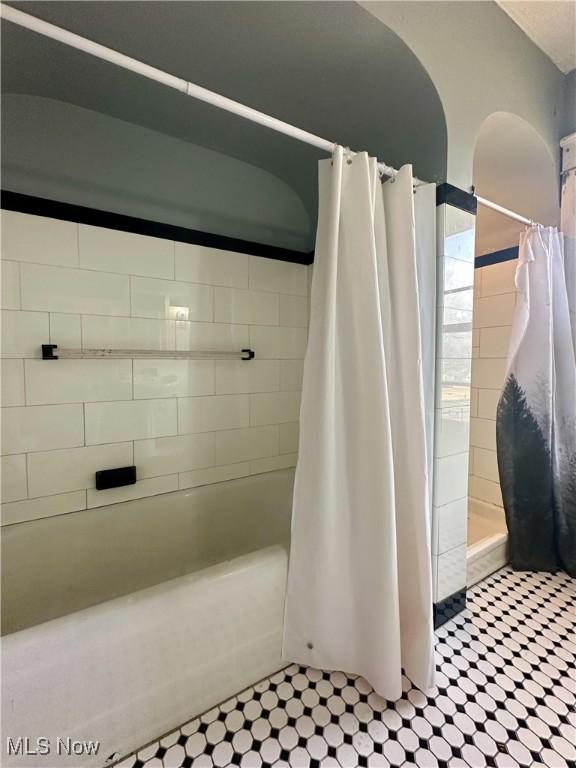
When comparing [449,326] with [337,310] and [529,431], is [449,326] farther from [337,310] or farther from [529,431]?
[529,431]

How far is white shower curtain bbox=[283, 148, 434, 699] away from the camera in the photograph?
1.05 metres

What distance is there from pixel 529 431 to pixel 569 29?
1.76 meters

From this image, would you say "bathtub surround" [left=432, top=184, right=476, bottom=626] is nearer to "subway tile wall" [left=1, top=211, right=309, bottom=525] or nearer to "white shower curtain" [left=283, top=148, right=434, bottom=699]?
"white shower curtain" [left=283, top=148, right=434, bottom=699]

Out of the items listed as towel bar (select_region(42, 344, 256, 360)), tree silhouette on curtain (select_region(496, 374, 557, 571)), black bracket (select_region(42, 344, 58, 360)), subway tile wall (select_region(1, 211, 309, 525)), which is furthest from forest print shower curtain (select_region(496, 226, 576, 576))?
black bracket (select_region(42, 344, 58, 360))

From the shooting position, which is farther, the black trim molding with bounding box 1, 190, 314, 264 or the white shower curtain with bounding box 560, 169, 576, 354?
the white shower curtain with bounding box 560, 169, 576, 354

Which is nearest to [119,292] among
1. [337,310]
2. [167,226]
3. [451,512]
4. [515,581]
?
[167,226]

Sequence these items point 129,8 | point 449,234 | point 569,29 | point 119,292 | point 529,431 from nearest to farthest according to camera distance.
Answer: point 129,8
point 449,234
point 569,29
point 119,292
point 529,431

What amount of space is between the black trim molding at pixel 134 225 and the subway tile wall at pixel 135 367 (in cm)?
3

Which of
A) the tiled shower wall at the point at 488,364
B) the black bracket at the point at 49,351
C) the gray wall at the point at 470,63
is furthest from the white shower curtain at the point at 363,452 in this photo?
the tiled shower wall at the point at 488,364

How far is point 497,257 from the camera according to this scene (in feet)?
7.40

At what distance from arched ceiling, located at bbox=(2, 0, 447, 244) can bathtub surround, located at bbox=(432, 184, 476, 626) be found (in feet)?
0.62

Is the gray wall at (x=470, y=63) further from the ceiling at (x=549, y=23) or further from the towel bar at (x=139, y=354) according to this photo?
the towel bar at (x=139, y=354)

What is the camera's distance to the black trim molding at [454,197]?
1.26 meters

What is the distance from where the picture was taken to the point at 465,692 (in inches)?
43.6
